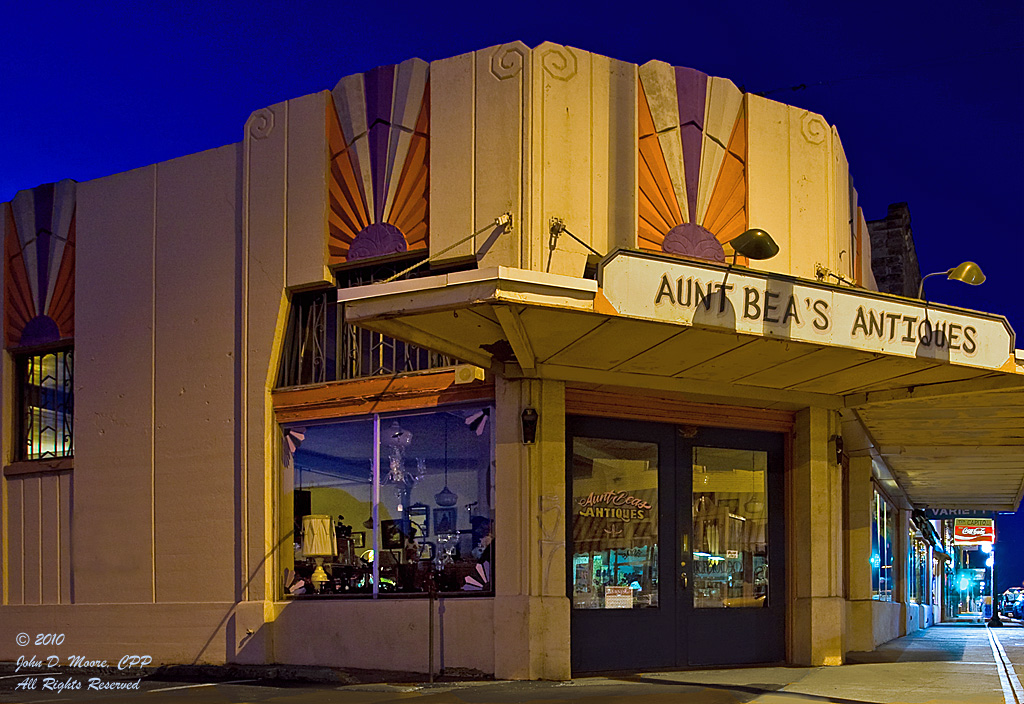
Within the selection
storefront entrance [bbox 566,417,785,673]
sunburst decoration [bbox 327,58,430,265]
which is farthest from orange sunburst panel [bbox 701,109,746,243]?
sunburst decoration [bbox 327,58,430,265]

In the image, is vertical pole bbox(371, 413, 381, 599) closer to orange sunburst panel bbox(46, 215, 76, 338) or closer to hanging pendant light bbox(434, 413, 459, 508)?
hanging pendant light bbox(434, 413, 459, 508)

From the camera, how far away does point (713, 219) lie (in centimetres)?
1324

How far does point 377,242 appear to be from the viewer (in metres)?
13.5

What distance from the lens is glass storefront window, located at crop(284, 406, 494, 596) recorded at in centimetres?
1279

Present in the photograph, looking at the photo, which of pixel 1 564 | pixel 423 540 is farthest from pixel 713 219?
pixel 1 564

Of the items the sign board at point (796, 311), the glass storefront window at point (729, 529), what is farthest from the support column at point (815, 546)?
the sign board at point (796, 311)

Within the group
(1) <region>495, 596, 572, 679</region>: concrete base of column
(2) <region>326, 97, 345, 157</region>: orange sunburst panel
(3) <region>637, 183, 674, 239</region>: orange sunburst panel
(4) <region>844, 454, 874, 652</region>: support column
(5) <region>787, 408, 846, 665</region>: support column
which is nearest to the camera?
(1) <region>495, 596, 572, 679</region>: concrete base of column

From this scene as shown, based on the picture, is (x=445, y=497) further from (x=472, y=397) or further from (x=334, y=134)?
(x=334, y=134)

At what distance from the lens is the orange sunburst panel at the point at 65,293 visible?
16.2 metres

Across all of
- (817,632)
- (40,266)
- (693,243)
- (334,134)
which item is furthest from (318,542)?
(40,266)

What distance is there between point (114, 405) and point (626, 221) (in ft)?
25.5

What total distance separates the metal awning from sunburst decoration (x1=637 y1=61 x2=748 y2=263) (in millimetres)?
1727

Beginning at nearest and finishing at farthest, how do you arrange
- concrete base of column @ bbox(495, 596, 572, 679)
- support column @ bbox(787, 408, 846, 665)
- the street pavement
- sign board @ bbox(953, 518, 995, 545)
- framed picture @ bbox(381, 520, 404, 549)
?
1. the street pavement
2. concrete base of column @ bbox(495, 596, 572, 679)
3. framed picture @ bbox(381, 520, 404, 549)
4. support column @ bbox(787, 408, 846, 665)
5. sign board @ bbox(953, 518, 995, 545)

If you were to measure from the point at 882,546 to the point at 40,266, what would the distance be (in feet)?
52.7
